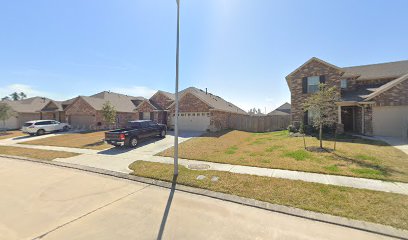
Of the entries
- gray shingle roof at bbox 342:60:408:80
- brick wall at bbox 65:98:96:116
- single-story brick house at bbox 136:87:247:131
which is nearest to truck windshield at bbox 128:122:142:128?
single-story brick house at bbox 136:87:247:131

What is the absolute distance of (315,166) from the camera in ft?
26.8

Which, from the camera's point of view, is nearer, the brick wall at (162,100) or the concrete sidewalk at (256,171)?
the concrete sidewalk at (256,171)

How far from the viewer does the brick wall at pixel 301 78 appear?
58.1ft

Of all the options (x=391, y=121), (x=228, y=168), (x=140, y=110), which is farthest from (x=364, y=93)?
(x=140, y=110)

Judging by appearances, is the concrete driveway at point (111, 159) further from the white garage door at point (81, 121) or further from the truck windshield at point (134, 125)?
the white garage door at point (81, 121)

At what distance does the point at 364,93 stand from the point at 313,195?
17639mm

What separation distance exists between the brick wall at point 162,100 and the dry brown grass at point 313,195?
62.8 feet

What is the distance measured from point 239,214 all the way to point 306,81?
59.3 feet

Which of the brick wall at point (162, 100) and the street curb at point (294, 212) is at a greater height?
the brick wall at point (162, 100)

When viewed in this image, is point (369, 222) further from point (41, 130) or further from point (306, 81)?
point (41, 130)

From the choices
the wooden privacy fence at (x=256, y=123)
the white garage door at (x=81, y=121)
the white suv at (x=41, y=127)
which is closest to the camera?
the white suv at (x=41, y=127)

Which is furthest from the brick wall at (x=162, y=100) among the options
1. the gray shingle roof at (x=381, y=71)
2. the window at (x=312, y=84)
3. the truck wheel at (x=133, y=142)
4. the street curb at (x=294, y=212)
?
the gray shingle roof at (x=381, y=71)

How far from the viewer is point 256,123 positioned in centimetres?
2461

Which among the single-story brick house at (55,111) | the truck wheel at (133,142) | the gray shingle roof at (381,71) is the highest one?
the gray shingle roof at (381,71)
